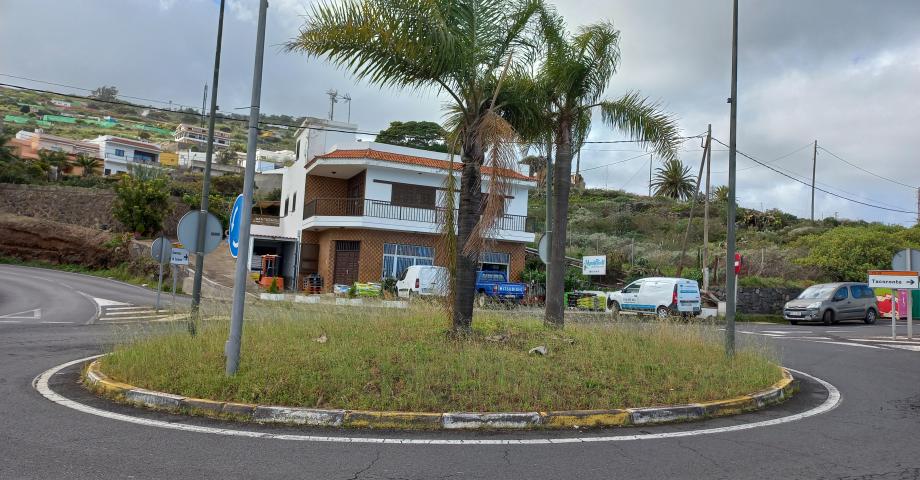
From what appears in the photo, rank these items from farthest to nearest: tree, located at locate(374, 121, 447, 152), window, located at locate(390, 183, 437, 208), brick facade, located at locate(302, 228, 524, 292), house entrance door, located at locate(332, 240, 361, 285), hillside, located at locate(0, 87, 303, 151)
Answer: hillside, located at locate(0, 87, 303, 151) → tree, located at locate(374, 121, 447, 152) → window, located at locate(390, 183, 437, 208) → house entrance door, located at locate(332, 240, 361, 285) → brick facade, located at locate(302, 228, 524, 292)

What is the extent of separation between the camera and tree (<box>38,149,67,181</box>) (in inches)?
2144

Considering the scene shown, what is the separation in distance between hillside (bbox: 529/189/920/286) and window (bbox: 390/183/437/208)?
7.07 meters

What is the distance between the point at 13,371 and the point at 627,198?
229 ft

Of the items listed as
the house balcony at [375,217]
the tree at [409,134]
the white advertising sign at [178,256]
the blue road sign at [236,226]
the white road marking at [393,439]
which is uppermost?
the tree at [409,134]

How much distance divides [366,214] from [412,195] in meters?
2.82

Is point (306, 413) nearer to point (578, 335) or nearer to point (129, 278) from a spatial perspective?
point (578, 335)

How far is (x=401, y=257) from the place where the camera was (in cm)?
2920

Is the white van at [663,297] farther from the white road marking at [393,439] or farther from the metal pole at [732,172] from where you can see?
the white road marking at [393,439]

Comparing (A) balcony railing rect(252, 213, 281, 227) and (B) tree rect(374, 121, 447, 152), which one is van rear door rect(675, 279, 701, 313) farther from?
(B) tree rect(374, 121, 447, 152)

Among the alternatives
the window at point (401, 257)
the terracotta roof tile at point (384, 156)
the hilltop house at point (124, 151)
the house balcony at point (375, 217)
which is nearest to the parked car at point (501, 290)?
the house balcony at point (375, 217)

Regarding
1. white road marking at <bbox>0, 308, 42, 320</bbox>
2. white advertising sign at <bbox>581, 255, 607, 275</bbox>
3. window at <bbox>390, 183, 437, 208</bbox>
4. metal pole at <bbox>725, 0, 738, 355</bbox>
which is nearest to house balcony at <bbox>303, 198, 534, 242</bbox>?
window at <bbox>390, 183, 437, 208</bbox>

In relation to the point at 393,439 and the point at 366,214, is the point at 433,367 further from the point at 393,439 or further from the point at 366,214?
the point at 366,214

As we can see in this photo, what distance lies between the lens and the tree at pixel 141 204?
38.5 m

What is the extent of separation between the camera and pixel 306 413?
6.50 m
